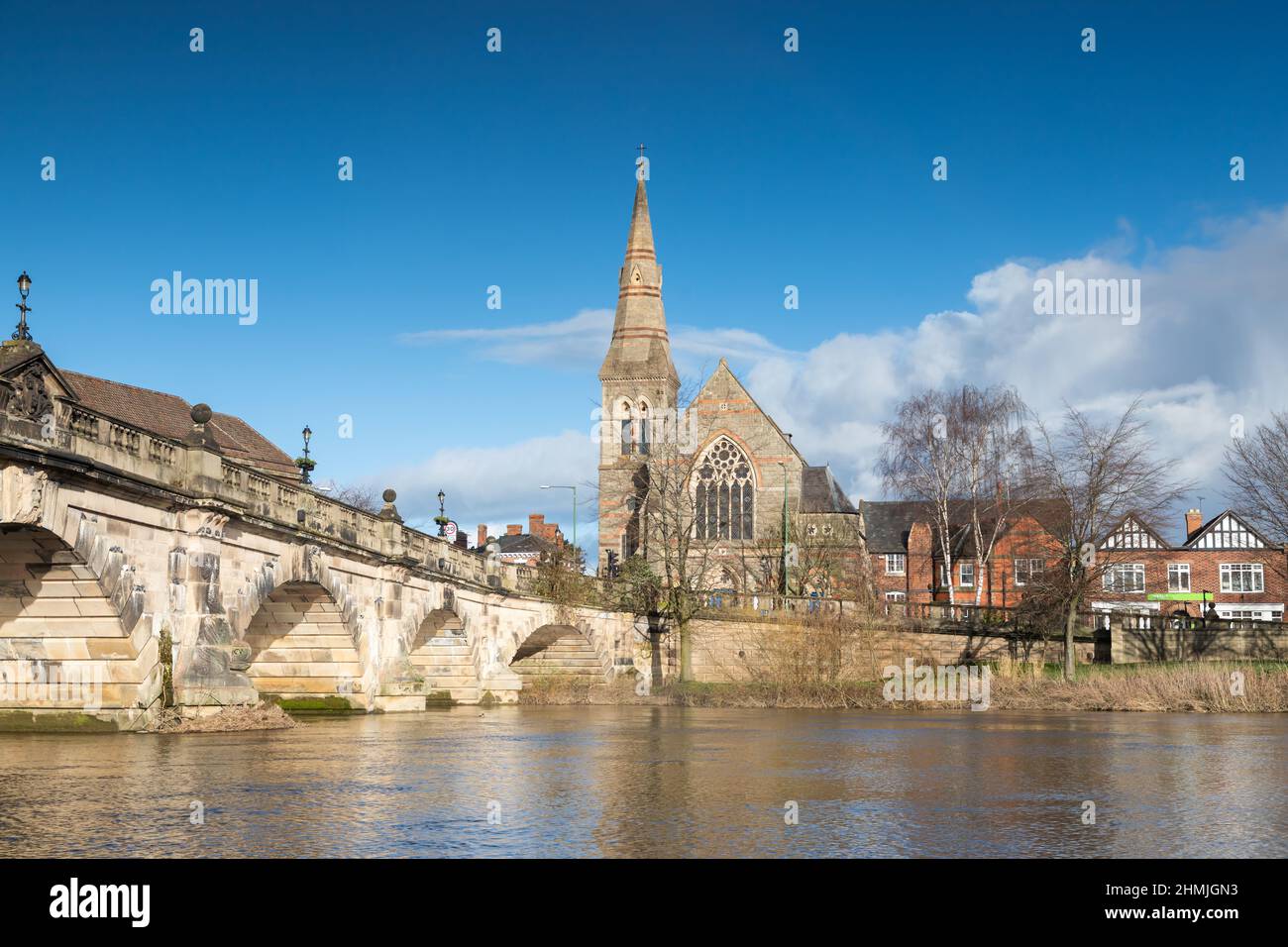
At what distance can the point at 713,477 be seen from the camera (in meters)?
72.1

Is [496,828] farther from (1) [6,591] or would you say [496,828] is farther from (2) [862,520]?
(2) [862,520]

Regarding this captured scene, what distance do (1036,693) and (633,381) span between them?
4019 cm

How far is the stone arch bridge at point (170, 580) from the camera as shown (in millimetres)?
18828

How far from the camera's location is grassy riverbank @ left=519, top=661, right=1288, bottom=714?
3484 centimetres

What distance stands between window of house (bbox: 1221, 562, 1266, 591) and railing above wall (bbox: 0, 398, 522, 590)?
54.5 meters

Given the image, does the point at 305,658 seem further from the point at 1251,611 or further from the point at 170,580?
the point at 1251,611

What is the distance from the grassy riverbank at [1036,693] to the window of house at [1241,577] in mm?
28211

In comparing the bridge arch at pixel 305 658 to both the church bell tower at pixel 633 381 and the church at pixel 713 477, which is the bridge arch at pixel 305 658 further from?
the church bell tower at pixel 633 381

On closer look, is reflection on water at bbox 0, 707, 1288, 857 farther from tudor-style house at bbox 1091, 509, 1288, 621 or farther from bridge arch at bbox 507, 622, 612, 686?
tudor-style house at bbox 1091, 509, 1288, 621

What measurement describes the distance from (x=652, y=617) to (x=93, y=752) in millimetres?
37116

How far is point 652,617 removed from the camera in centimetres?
5353

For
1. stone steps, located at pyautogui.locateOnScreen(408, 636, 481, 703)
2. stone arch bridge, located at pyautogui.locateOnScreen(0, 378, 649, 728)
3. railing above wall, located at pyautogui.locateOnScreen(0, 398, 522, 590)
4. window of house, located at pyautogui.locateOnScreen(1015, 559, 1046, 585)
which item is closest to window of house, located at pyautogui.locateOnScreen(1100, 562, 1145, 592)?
window of house, located at pyautogui.locateOnScreen(1015, 559, 1046, 585)
